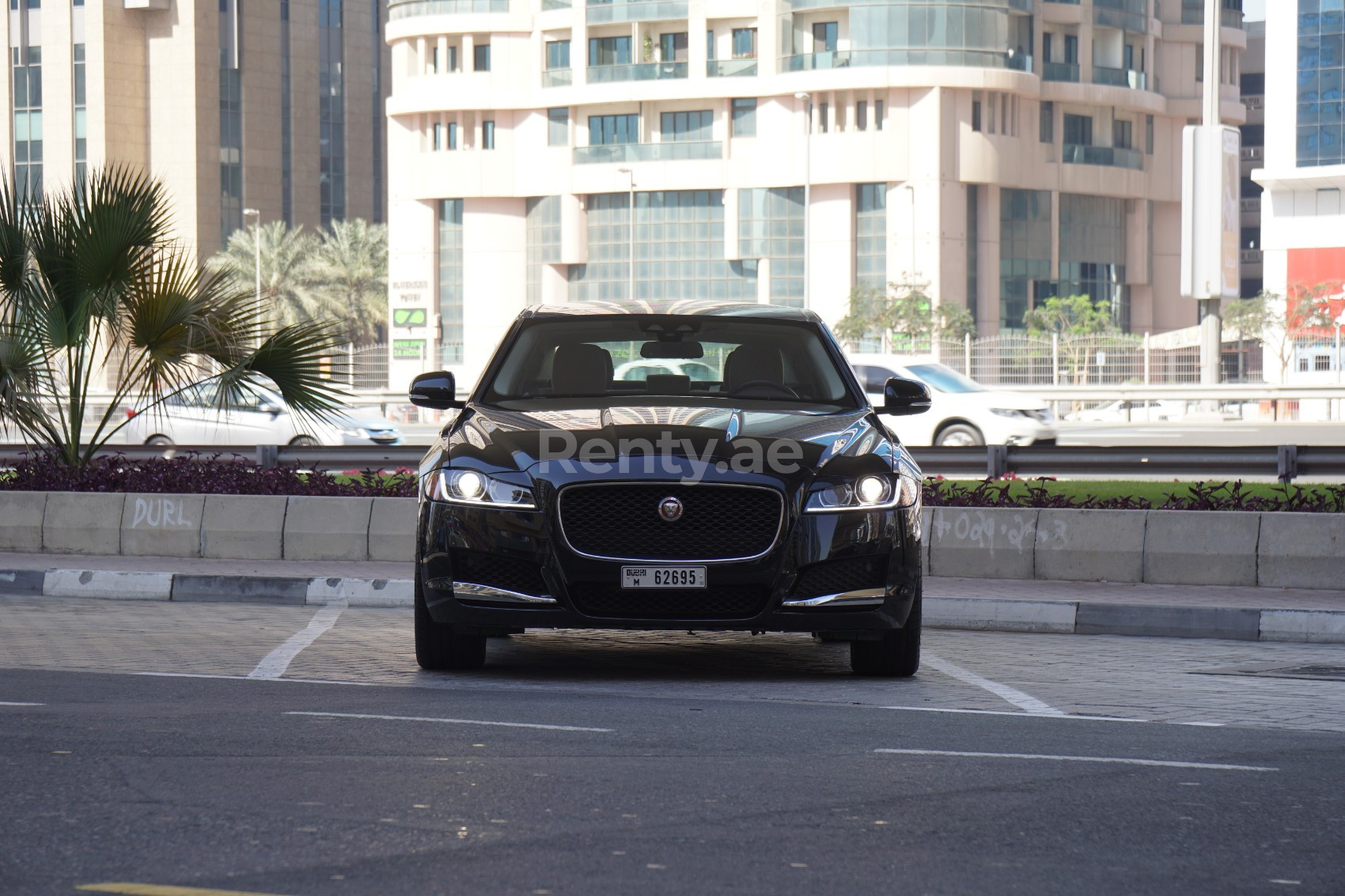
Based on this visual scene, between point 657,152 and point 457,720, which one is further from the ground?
point 657,152

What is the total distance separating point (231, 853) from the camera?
464 cm

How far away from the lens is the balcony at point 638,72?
72562 mm

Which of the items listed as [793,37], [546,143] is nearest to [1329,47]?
[793,37]

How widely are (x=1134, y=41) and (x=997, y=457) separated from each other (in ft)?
216

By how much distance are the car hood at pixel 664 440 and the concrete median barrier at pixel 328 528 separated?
5.60 meters

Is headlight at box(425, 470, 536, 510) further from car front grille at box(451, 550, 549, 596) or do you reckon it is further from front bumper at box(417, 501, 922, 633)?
car front grille at box(451, 550, 549, 596)

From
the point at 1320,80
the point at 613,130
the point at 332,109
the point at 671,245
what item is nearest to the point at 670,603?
the point at 671,245

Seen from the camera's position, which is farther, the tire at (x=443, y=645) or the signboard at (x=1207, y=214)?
the signboard at (x=1207, y=214)

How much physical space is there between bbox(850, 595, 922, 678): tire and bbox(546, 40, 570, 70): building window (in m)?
68.1

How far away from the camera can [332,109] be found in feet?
359

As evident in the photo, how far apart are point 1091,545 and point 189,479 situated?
282 inches

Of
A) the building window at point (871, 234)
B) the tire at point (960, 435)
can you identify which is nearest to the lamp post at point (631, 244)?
the building window at point (871, 234)

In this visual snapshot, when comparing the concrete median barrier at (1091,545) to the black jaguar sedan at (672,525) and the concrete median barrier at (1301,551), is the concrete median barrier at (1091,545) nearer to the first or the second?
the concrete median barrier at (1301,551)

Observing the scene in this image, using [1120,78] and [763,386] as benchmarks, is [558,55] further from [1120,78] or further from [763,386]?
[763,386]
